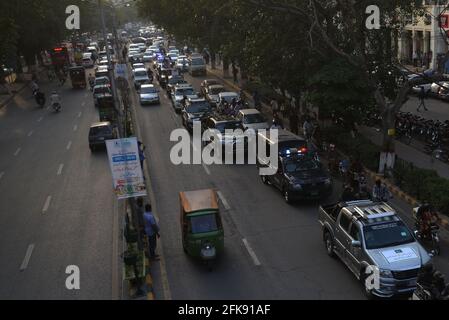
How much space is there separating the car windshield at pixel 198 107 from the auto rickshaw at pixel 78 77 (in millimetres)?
27474

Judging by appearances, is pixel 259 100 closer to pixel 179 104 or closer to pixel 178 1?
pixel 179 104

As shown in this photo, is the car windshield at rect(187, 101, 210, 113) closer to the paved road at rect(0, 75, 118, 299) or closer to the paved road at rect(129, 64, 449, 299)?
the paved road at rect(0, 75, 118, 299)

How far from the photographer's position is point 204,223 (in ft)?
50.1

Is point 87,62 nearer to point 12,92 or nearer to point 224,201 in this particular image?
point 12,92

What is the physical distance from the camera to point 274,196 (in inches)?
843

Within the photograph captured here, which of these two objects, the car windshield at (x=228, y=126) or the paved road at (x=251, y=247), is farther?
the car windshield at (x=228, y=126)

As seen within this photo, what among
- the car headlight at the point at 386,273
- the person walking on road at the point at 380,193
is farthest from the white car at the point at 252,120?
the car headlight at the point at 386,273

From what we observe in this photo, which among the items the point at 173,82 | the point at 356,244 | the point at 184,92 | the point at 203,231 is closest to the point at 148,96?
the point at 184,92

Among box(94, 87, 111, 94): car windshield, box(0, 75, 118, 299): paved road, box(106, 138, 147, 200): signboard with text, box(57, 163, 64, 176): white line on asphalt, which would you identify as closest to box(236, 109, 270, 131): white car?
box(0, 75, 118, 299): paved road

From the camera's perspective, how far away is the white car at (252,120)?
3089 cm

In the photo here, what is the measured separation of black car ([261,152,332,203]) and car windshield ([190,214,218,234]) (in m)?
5.25

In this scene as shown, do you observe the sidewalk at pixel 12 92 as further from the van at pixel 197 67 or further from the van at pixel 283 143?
the van at pixel 283 143

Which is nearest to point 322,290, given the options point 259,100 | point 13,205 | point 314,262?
point 314,262

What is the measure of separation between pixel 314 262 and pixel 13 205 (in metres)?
12.8
